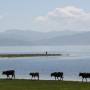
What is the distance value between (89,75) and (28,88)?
1162 centimetres

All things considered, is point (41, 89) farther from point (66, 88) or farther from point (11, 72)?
point (11, 72)

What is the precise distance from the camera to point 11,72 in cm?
5375

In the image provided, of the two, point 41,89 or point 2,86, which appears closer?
point 41,89

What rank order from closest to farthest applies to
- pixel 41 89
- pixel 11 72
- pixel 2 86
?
1. pixel 41 89
2. pixel 2 86
3. pixel 11 72

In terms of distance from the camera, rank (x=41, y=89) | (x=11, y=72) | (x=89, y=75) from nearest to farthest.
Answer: (x=41, y=89)
(x=89, y=75)
(x=11, y=72)

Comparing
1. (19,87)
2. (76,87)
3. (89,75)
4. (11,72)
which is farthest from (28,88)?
(11,72)

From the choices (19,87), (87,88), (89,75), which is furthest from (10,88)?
(89,75)

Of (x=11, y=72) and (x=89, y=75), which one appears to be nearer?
(x=89, y=75)

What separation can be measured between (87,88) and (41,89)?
4165 mm

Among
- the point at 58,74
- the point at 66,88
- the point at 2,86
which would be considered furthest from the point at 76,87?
the point at 58,74

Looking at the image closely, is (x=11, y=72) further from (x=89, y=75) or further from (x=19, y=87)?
(x=19, y=87)

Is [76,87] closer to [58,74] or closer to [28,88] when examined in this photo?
[28,88]

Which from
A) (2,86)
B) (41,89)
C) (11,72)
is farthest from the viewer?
(11,72)

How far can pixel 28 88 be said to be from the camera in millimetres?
38969
